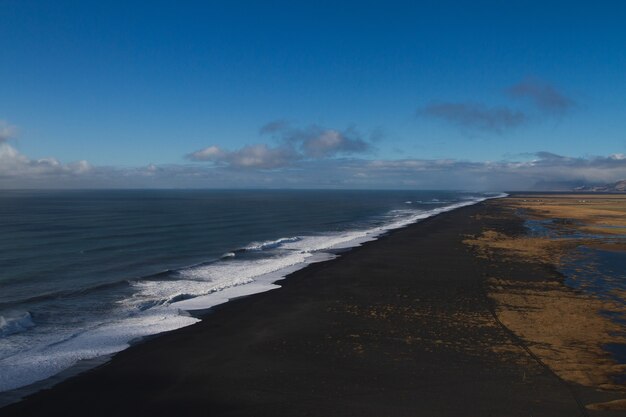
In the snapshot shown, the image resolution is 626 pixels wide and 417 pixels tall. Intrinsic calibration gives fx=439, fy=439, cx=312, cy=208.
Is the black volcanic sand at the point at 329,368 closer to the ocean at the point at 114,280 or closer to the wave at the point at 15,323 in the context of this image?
the ocean at the point at 114,280

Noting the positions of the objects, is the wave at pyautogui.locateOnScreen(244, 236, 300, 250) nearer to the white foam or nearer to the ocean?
the ocean

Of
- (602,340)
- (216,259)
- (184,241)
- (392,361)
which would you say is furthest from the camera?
(184,241)

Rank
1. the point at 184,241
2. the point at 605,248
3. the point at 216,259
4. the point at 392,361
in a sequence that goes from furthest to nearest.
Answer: the point at 184,241
the point at 605,248
the point at 216,259
the point at 392,361

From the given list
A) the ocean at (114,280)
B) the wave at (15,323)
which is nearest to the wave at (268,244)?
the ocean at (114,280)

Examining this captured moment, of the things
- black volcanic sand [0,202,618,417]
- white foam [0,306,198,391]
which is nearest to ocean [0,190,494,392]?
white foam [0,306,198,391]

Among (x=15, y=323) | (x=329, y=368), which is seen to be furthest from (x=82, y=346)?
(x=329, y=368)

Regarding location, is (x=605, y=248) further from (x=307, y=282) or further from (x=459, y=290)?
(x=307, y=282)

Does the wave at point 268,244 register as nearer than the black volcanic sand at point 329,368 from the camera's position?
No

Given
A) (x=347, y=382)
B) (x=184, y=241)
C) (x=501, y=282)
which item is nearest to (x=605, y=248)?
(x=501, y=282)

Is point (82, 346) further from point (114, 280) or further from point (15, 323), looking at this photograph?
point (114, 280)
